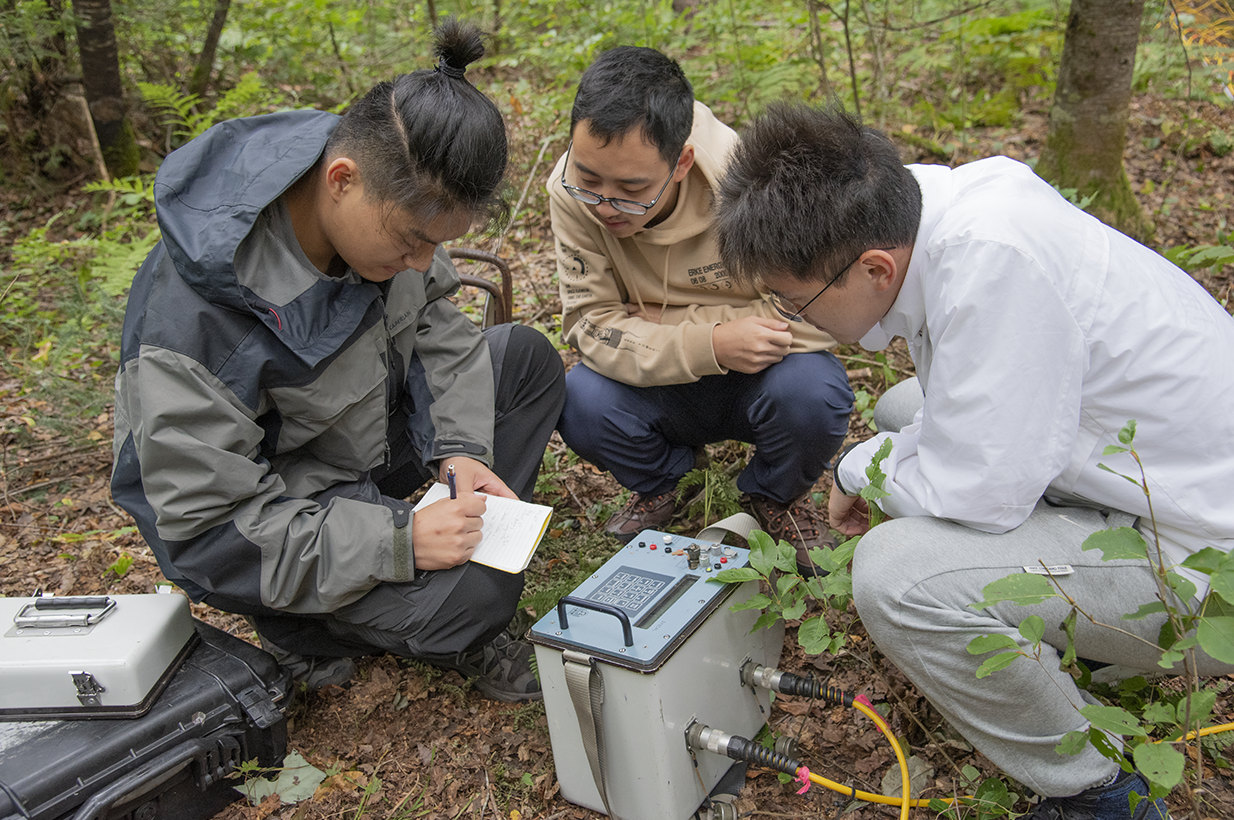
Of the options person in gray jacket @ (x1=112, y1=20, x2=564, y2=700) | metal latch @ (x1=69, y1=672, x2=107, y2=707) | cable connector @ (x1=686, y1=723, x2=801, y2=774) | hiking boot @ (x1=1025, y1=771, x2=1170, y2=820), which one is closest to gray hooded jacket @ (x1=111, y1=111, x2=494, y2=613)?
person in gray jacket @ (x1=112, y1=20, x2=564, y2=700)

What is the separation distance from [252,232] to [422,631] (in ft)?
3.51

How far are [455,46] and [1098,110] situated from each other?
136 inches

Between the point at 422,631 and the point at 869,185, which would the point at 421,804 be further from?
the point at 869,185

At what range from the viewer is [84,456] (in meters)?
3.84

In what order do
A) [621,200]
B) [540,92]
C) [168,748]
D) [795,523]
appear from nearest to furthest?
[168,748] < [621,200] < [795,523] < [540,92]

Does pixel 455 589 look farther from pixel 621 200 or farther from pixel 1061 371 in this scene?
pixel 1061 371

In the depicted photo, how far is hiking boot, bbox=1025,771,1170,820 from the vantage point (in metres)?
1.73

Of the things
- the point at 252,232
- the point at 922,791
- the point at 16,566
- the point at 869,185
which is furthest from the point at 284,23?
the point at 922,791

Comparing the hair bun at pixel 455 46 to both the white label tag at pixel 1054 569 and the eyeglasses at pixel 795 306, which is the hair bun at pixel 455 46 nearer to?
the eyeglasses at pixel 795 306

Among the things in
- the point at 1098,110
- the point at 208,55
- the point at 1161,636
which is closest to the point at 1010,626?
the point at 1161,636

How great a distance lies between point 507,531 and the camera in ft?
7.49

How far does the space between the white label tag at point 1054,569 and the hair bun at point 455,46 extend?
168cm

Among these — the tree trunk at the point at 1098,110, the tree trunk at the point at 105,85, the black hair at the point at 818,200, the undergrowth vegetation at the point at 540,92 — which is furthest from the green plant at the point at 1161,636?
the tree trunk at the point at 105,85

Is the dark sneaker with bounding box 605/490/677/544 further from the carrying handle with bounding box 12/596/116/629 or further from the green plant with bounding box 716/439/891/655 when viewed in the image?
the carrying handle with bounding box 12/596/116/629
